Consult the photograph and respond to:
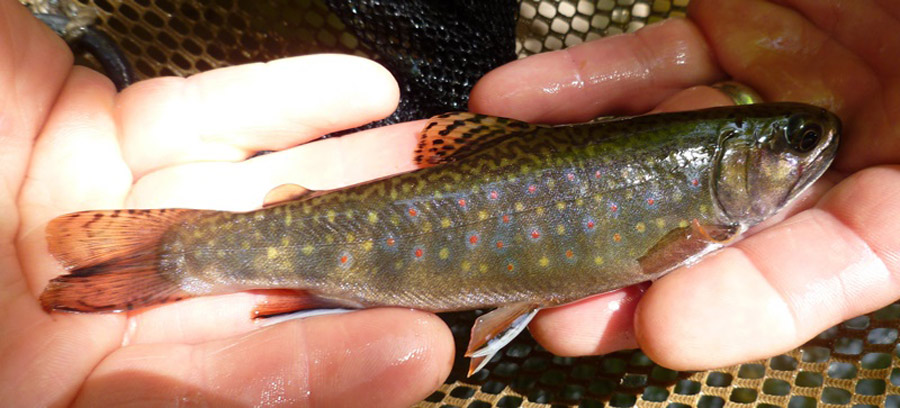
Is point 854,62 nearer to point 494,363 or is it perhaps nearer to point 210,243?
point 494,363

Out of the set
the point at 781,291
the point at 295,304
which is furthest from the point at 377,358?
the point at 781,291

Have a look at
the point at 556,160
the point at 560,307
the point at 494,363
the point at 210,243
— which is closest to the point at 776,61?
the point at 556,160

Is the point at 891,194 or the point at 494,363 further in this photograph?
the point at 494,363

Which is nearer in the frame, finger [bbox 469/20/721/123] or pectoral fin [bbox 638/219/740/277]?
pectoral fin [bbox 638/219/740/277]

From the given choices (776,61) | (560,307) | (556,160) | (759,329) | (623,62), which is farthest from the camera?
(623,62)

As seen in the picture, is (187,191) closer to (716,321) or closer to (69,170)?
(69,170)

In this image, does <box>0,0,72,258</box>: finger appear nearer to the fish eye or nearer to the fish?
the fish

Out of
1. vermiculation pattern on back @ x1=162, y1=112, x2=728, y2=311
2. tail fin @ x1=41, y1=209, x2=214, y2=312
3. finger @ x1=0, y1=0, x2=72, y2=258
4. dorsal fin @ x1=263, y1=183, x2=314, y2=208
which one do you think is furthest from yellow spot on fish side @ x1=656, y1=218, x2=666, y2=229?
finger @ x1=0, y1=0, x2=72, y2=258

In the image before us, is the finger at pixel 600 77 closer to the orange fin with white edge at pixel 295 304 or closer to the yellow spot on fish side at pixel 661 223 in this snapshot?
the yellow spot on fish side at pixel 661 223
